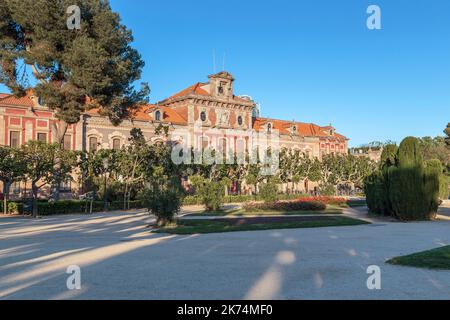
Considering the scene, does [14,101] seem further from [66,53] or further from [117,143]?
[66,53]

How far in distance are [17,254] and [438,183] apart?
19490mm

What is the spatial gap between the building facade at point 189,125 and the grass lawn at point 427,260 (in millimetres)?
27286

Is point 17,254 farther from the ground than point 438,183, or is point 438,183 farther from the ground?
point 438,183

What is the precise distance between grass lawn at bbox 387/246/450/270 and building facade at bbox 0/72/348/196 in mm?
27286

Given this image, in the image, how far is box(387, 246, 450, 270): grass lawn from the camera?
8.49 m

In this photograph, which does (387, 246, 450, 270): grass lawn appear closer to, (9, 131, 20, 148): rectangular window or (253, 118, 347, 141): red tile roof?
(9, 131, 20, 148): rectangular window

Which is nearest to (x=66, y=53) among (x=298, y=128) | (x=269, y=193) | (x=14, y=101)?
(x=269, y=193)

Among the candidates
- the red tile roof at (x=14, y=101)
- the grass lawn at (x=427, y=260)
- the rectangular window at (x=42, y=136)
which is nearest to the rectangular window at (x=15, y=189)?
the rectangular window at (x=42, y=136)

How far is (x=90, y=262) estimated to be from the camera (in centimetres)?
922

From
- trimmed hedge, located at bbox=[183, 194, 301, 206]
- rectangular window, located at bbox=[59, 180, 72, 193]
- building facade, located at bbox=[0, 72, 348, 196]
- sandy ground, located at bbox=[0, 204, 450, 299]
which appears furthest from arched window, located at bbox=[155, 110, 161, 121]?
sandy ground, located at bbox=[0, 204, 450, 299]

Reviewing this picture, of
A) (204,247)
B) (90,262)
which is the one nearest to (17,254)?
(90,262)

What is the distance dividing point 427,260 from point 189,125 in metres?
44.4
